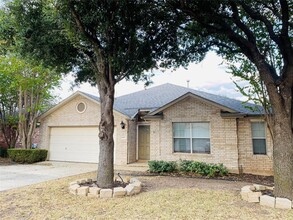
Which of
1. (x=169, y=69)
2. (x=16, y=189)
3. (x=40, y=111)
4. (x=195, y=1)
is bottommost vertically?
(x=16, y=189)

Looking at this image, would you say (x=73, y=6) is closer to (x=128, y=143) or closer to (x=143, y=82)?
(x=143, y=82)

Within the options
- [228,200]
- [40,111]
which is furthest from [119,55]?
[40,111]

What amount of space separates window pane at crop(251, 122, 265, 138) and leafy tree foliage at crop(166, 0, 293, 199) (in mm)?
3680

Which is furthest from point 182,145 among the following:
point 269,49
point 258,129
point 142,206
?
point 142,206

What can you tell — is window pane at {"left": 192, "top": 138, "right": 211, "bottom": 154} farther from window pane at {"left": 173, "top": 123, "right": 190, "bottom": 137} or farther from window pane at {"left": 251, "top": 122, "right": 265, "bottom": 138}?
window pane at {"left": 251, "top": 122, "right": 265, "bottom": 138}

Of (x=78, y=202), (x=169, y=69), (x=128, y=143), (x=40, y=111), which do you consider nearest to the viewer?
(x=78, y=202)

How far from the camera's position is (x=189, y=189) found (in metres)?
7.14

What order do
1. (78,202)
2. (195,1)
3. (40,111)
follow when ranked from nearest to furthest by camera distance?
(78,202) → (195,1) → (40,111)

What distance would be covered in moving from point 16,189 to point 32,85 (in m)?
9.41

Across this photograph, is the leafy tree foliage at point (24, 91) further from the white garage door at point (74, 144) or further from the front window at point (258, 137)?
the front window at point (258, 137)

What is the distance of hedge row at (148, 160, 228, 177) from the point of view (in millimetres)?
9977

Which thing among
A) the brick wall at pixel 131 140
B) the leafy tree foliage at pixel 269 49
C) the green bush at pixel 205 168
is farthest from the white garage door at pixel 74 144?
the leafy tree foliage at pixel 269 49

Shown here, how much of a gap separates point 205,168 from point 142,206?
216 inches

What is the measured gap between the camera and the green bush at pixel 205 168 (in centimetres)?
995
